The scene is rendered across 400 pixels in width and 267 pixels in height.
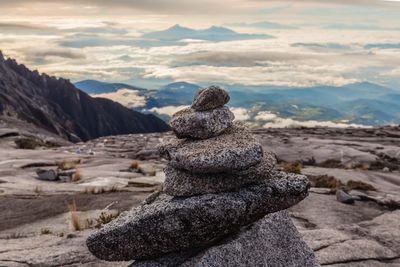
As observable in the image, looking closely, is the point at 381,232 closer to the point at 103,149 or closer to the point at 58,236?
the point at 58,236

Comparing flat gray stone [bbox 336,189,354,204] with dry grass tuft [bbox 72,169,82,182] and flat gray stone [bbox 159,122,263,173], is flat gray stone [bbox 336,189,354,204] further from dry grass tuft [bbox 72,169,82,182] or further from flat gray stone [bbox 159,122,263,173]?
dry grass tuft [bbox 72,169,82,182]

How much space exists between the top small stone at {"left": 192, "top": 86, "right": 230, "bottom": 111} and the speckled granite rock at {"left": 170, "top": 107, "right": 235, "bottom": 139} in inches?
4.6

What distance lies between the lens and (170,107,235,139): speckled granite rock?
35.6 ft

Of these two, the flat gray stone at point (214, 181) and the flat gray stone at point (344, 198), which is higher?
the flat gray stone at point (214, 181)

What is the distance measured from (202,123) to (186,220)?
225cm

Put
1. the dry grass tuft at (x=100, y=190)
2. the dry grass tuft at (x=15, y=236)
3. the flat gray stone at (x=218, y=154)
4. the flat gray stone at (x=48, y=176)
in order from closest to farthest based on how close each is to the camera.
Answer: the flat gray stone at (x=218, y=154) < the dry grass tuft at (x=15, y=236) < the dry grass tuft at (x=100, y=190) < the flat gray stone at (x=48, y=176)

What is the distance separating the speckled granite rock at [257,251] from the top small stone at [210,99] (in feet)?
9.52

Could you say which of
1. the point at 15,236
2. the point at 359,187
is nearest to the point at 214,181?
the point at 15,236

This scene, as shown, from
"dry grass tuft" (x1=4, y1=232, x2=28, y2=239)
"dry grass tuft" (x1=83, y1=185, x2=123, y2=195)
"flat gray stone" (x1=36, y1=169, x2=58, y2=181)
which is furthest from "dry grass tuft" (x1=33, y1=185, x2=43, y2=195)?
"dry grass tuft" (x1=4, y1=232, x2=28, y2=239)

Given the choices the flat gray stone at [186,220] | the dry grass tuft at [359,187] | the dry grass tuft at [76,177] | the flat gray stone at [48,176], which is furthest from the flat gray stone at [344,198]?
the flat gray stone at [48,176]

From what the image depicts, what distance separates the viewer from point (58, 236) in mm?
16000

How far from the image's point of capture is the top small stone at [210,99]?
11.0 m

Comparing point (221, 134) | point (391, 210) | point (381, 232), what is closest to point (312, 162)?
point (391, 210)

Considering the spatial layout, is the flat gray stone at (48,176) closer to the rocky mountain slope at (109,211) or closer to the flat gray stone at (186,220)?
the rocky mountain slope at (109,211)
